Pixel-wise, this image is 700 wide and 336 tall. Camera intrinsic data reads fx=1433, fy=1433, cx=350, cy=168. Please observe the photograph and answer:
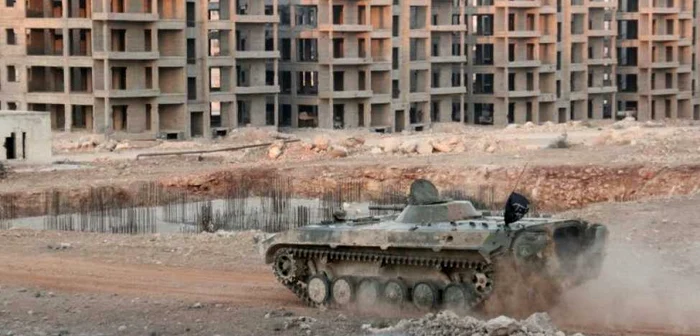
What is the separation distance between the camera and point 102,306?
23.0 m

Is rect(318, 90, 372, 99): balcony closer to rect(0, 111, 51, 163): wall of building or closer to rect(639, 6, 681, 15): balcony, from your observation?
rect(0, 111, 51, 163): wall of building

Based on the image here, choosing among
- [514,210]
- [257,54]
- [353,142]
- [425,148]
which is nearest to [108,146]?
[353,142]

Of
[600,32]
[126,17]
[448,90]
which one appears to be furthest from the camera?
[600,32]

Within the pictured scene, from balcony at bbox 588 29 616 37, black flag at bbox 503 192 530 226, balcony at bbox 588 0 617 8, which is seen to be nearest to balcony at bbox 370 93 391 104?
balcony at bbox 588 29 616 37

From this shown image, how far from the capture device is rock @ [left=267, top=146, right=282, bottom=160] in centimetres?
5591

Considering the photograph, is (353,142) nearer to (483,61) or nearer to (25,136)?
(25,136)

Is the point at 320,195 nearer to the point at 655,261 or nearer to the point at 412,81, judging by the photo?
the point at 655,261

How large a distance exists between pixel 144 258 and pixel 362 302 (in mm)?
7300

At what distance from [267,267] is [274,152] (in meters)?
29.6

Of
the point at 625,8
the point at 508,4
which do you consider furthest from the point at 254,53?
the point at 625,8

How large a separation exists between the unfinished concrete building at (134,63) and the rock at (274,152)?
1433 centimetres

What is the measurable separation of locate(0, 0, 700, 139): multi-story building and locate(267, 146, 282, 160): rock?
47.4 feet

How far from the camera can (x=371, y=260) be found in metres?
22.1

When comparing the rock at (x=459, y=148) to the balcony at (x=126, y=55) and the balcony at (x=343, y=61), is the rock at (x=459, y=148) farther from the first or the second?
the balcony at (x=343, y=61)
